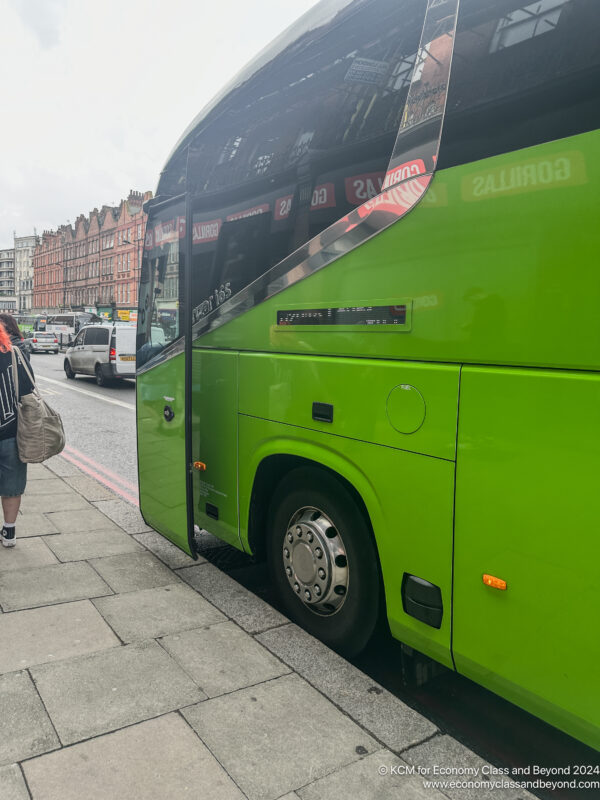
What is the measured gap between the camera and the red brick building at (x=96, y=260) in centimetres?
7144

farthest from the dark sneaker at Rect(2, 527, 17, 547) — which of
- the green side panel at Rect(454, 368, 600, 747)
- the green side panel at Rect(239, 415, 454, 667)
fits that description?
the green side panel at Rect(454, 368, 600, 747)

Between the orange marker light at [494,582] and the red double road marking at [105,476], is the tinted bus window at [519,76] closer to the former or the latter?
the orange marker light at [494,582]

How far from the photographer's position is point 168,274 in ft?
14.6

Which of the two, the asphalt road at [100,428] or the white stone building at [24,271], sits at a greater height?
the white stone building at [24,271]

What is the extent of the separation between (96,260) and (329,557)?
278 feet

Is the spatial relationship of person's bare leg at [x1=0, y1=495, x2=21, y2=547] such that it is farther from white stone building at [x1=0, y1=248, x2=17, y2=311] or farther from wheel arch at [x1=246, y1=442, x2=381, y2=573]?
white stone building at [x1=0, y1=248, x2=17, y2=311]

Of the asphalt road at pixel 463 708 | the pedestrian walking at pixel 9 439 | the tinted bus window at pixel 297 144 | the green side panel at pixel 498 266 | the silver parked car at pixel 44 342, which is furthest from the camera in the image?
the silver parked car at pixel 44 342

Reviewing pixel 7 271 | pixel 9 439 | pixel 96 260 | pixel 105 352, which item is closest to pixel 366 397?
pixel 9 439

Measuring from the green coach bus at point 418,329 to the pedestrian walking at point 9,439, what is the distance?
127 centimetres

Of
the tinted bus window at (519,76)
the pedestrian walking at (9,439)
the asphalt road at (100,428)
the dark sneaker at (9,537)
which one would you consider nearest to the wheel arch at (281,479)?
the tinted bus window at (519,76)

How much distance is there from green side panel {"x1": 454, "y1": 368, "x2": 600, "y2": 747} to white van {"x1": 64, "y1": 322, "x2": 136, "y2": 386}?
16.6m

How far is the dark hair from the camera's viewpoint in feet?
15.2

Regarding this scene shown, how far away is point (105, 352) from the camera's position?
60.5 ft

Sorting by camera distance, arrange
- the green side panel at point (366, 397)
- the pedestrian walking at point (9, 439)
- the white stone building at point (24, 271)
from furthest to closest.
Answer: the white stone building at point (24, 271) → the pedestrian walking at point (9, 439) → the green side panel at point (366, 397)
